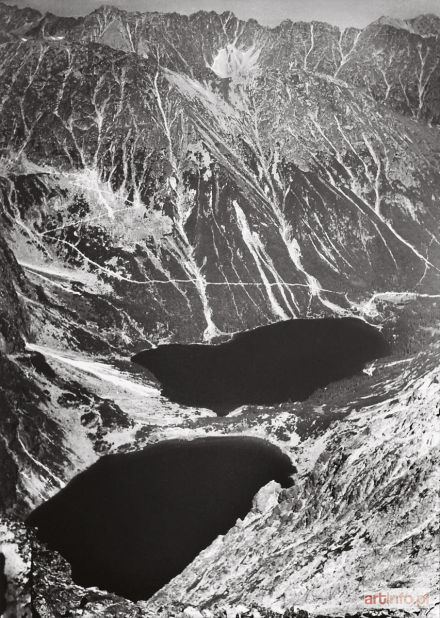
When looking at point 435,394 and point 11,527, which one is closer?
point 11,527

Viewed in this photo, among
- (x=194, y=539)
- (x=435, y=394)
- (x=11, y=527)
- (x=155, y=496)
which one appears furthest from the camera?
(x=155, y=496)

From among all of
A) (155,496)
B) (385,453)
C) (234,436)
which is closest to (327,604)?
(385,453)

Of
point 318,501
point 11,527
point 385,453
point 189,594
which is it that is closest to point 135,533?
point 189,594

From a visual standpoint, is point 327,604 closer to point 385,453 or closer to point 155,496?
point 385,453

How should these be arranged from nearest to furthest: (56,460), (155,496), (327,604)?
1. (327,604)
2. (155,496)
3. (56,460)

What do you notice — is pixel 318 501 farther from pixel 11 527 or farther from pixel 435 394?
pixel 11 527

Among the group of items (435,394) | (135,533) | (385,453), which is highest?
(435,394)

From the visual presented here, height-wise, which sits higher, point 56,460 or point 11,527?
point 11,527
